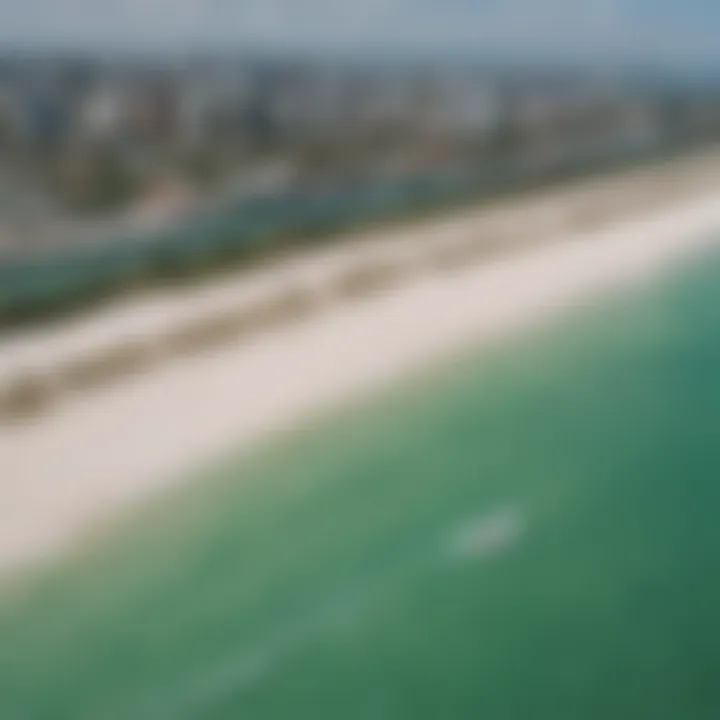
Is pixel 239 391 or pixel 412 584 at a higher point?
pixel 239 391

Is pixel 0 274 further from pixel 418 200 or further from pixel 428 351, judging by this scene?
pixel 418 200

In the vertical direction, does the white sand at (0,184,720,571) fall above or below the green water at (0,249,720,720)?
above

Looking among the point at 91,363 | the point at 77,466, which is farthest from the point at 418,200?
the point at 77,466

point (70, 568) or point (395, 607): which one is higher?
point (70, 568)

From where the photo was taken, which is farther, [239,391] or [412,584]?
[239,391]

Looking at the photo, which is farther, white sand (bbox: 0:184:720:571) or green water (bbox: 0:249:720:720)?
white sand (bbox: 0:184:720:571)
